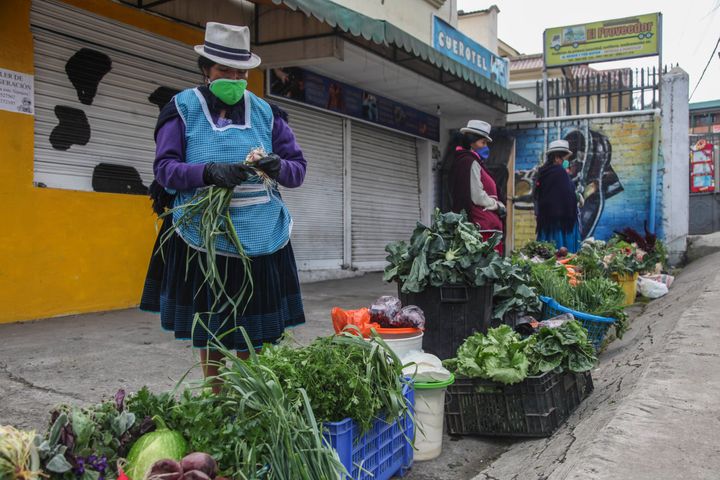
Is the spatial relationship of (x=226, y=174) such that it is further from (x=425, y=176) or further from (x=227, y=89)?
(x=425, y=176)

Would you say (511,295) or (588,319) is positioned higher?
(511,295)

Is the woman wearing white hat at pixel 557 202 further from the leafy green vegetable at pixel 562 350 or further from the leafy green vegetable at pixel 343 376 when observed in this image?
the leafy green vegetable at pixel 343 376

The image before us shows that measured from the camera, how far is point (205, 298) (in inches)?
103

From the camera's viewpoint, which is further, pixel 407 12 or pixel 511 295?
pixel 407 12

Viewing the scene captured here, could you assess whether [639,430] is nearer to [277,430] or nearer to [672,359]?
[672,359]

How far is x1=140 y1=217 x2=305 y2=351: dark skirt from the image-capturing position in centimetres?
259

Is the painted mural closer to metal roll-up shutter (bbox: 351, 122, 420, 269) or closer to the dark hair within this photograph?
metal roll-up shutter (bbox: 351, 122, 420, 269)

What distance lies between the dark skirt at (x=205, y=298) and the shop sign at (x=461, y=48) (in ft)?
35.0

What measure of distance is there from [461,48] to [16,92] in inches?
384

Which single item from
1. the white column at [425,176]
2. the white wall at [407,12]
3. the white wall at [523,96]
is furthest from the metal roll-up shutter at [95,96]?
the white wall at [523,96]

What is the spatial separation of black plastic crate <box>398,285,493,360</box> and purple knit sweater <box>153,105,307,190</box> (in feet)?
5.48

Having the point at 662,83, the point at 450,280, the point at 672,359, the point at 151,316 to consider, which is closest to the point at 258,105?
the point at 450,280

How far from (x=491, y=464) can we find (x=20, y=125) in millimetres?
5286

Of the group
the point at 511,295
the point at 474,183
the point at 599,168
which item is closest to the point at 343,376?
the point at 511,295
